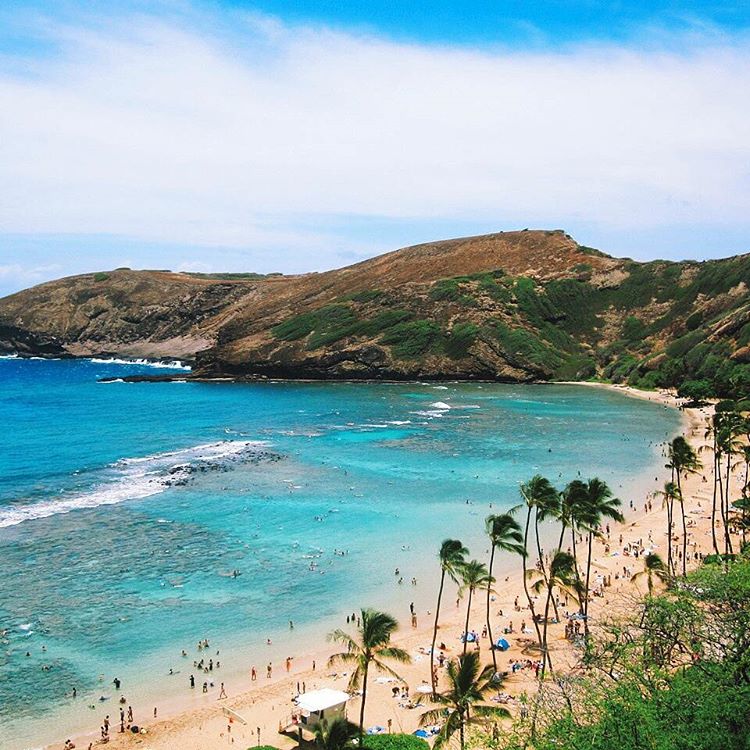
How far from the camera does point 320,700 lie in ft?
91.5

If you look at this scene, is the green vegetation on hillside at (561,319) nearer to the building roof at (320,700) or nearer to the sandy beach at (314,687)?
the sandy beach at (314,687)

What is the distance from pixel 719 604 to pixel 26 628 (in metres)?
33.9

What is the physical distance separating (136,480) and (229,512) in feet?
47.6

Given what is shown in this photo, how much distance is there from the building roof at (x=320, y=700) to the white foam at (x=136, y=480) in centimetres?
3617

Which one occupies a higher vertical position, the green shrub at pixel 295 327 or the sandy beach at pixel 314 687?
the green shrub at pixel 295 327

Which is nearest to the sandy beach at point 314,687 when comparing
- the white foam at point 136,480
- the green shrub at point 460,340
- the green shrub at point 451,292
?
the white foam at point 136,480

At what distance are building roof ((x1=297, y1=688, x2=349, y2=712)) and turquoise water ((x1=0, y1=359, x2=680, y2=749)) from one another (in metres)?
8.10

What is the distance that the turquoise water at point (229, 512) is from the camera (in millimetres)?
36562

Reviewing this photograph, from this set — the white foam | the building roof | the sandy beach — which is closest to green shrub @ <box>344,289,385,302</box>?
the white foam

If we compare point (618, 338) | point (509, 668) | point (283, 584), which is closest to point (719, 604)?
point (509, 668)

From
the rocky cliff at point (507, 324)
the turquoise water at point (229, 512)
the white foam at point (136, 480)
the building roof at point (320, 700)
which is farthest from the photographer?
the rocky cliff at point (507, 324)

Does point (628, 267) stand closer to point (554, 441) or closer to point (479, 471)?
point (554, 441)

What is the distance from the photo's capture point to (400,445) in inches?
3403

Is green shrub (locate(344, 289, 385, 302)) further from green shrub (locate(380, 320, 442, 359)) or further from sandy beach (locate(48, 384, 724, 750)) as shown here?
sandy beach (locate(48, 384, 724, 750))
